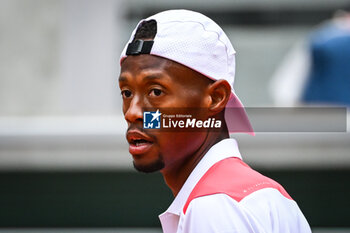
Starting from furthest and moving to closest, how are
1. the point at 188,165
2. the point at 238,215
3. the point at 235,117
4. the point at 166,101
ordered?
the point at 235,117, the point at 188,165, the point at 166,101, the point at 238,215

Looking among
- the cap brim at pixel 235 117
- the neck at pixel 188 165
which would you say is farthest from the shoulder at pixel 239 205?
the cap brim at pixel 235 117

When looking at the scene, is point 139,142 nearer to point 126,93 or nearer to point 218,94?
point 126,93

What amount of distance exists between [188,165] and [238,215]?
42cm

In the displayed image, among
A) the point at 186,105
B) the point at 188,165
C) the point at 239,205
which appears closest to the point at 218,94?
the point at 186,105

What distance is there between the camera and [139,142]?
2.40m

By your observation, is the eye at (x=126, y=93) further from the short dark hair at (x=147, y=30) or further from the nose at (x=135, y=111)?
the short dark hair at (x=147, y=30)

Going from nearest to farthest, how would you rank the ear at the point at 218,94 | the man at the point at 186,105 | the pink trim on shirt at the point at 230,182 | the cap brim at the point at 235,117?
1. the pink trim on shirt at the point at 230,182
2. the man at the point at 186,105
3. the ear at the point at 218,94
4. the cap brim at the point at 235,117

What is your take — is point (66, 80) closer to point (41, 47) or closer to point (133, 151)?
point (41, 47)

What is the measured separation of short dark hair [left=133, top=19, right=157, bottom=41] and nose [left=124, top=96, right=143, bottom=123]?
7.9 inches

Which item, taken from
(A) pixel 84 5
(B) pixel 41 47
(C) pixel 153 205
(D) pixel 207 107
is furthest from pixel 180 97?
(A) pixel 84 5

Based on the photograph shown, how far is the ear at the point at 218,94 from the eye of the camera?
239 centimetres

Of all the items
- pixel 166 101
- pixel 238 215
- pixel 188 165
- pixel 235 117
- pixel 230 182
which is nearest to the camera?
pixel 238 215

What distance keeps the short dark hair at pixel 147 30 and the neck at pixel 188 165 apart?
37cm

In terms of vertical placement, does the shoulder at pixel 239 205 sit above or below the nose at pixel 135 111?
below
